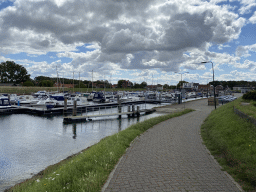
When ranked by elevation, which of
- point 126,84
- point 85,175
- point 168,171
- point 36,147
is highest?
point 126,84

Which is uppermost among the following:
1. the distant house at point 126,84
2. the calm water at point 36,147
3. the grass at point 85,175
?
the distant house at point 126,84

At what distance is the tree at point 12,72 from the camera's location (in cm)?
10488

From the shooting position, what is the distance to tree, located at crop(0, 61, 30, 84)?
10488 centimetres

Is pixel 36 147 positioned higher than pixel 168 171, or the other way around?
pixel 168 171

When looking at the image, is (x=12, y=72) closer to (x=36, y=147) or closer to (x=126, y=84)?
(x=126, y=84)

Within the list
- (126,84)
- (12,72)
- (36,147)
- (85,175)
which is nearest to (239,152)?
(85,175)

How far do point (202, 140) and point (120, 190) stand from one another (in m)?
7.90

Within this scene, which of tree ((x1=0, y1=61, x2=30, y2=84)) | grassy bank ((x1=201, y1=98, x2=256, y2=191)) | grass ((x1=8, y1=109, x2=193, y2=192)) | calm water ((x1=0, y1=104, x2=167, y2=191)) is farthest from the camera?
tree ((x1=0, y1=61, x2=30, y2=84))

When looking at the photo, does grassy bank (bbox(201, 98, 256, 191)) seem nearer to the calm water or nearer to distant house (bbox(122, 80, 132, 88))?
the calm water

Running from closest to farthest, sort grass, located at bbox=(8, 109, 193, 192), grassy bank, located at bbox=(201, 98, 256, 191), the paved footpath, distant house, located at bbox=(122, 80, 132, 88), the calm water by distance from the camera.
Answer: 1. the paved footpath
2. grass, located at bbox=(8, 109, 193, 192)
3. grassy bank, located at bbox=(201, 98, 256, 191)
4. the calm water
5. distant house, located at bbox=(122, 80, 132, 88)

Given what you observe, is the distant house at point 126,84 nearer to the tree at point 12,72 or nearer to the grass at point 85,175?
the tree at point 12,72

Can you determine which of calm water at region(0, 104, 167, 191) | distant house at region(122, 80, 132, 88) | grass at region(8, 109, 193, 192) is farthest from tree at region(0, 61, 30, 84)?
grass at region(8, 109, 193, 192)

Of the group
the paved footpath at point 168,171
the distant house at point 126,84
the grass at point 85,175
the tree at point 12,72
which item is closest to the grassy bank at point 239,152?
the paved footpath at point 168,171

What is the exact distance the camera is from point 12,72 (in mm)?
106062
